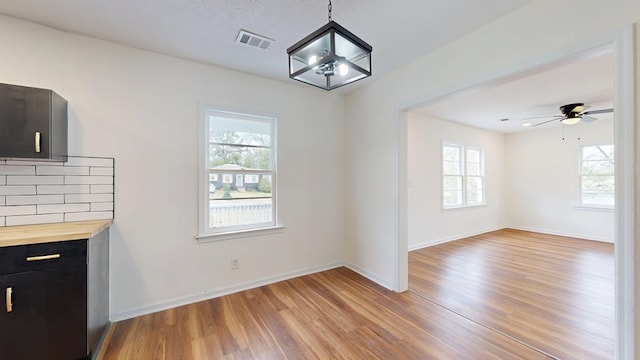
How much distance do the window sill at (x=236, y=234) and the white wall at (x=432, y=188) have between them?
274 centimetres

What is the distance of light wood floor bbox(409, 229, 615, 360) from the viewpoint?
2.18m

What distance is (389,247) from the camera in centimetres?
318

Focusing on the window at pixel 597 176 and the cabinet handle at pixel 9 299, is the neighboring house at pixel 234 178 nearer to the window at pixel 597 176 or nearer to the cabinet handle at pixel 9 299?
the cabinet handle at pixel 9 299

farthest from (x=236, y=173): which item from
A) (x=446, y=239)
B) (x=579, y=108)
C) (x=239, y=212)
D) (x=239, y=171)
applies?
(x=579, y=108)

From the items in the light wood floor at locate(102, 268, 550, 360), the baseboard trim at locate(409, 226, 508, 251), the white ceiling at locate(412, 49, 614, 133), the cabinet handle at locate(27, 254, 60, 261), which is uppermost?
the white ceiling at locate(412, 49, 614, 133)

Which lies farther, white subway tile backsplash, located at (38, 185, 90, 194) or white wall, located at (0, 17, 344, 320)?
white wall, located at (0, 17, 344, 320)

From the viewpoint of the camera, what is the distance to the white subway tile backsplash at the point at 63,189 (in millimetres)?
2162

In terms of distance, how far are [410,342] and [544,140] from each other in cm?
685

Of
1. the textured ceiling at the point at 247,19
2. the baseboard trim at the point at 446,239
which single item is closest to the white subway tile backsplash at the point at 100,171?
the textured ceiling at the point at 247,19

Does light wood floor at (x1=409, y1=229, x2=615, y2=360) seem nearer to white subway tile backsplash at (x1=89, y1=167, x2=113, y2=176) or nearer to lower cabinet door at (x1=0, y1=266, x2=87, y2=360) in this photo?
lower cabinet door at (x1=0, y1=266, x2=87, y2=360)

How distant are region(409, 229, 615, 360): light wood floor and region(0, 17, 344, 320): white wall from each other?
206 cm

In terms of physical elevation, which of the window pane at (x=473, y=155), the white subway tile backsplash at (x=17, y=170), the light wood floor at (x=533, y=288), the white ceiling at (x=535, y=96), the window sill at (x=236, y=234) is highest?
the white ceiling at (x=535, y=96)

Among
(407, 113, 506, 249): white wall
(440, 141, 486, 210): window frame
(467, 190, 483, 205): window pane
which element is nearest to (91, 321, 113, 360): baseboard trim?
(407, 113, 506, 249): white wall

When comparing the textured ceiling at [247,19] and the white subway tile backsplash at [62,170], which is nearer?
the textured ceiling at [247,19]
